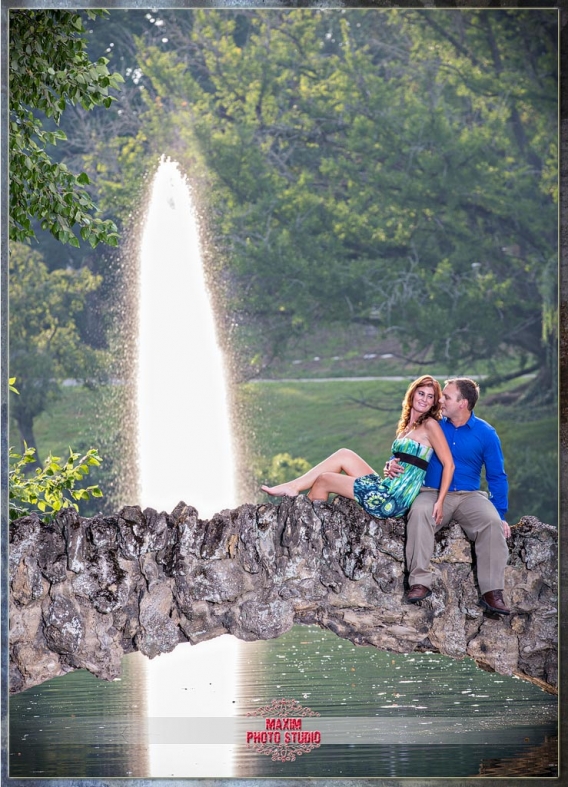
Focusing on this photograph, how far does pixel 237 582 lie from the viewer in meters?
4.71

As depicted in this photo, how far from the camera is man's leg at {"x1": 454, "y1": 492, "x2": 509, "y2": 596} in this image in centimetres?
452

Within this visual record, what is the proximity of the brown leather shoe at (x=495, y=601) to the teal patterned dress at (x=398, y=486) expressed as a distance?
0.46 meters

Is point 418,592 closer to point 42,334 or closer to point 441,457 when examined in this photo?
point 441,457

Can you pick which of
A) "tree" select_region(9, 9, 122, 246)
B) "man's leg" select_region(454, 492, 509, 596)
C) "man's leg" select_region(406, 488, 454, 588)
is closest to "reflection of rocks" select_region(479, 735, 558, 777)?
"man's leg" select_region(454, 492, 509, 596)

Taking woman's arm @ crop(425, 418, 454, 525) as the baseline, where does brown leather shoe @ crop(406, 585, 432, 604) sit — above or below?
below

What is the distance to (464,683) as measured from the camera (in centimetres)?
782

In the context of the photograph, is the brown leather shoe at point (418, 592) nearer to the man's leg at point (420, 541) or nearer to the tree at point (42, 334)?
the man's leg at point (420, 541)

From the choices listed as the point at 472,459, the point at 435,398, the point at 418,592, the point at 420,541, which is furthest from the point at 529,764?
the point at 435,398

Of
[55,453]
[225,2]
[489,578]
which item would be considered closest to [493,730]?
[489,578]

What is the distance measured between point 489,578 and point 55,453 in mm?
11465

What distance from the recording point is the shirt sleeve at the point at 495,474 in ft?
15.0

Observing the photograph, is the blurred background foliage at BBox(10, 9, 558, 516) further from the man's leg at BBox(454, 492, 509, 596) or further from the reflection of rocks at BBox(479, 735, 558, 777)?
the man's leg at BBox(454, 492, 509, 596)

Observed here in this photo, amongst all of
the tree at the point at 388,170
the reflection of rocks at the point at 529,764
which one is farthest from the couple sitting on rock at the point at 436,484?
the tree at the point at 388,170

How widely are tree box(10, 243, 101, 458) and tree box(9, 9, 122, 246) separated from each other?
30.9 ft
